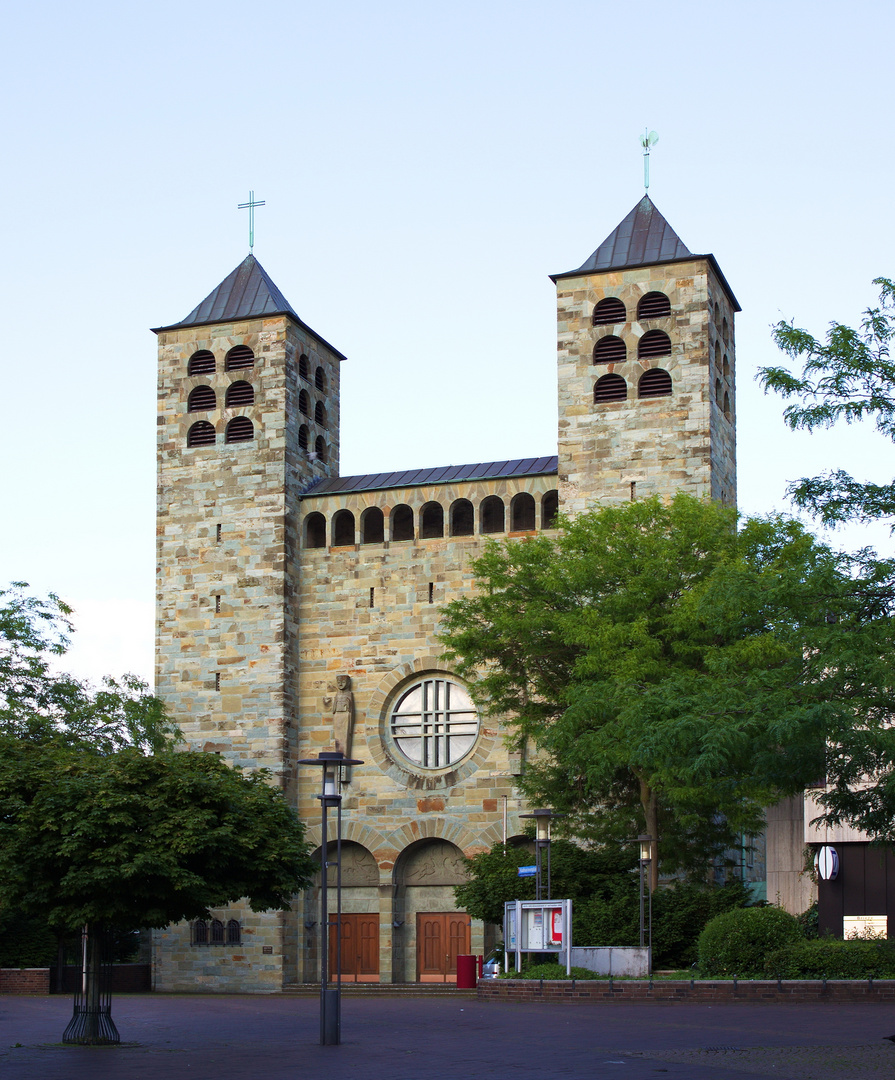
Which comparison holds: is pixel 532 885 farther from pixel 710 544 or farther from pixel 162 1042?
pixel 162 1042

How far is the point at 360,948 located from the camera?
1676 inches

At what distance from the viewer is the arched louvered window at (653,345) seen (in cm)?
4231

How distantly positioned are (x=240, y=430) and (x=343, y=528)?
14.7ft

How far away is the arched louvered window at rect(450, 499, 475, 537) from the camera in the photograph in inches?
1735

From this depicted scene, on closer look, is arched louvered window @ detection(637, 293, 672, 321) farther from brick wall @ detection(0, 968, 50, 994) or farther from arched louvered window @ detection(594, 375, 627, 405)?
brick wall @ detection(0, 968, 50, 994)

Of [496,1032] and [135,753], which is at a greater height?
[135,753]

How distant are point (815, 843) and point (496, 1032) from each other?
1222 cm

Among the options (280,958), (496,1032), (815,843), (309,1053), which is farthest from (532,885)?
(309,1053)

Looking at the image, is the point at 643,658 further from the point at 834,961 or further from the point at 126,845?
the point at 126,845

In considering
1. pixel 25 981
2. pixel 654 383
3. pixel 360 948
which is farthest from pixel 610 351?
pixel 25 981

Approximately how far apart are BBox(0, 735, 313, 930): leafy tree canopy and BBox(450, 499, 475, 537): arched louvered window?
2232cm

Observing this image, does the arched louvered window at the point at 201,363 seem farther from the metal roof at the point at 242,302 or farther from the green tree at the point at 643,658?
the green tree at the point at 643,658

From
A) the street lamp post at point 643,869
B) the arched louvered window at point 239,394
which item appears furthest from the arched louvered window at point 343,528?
the street lamp post at point 643,869

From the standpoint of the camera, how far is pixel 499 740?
41.6 m
